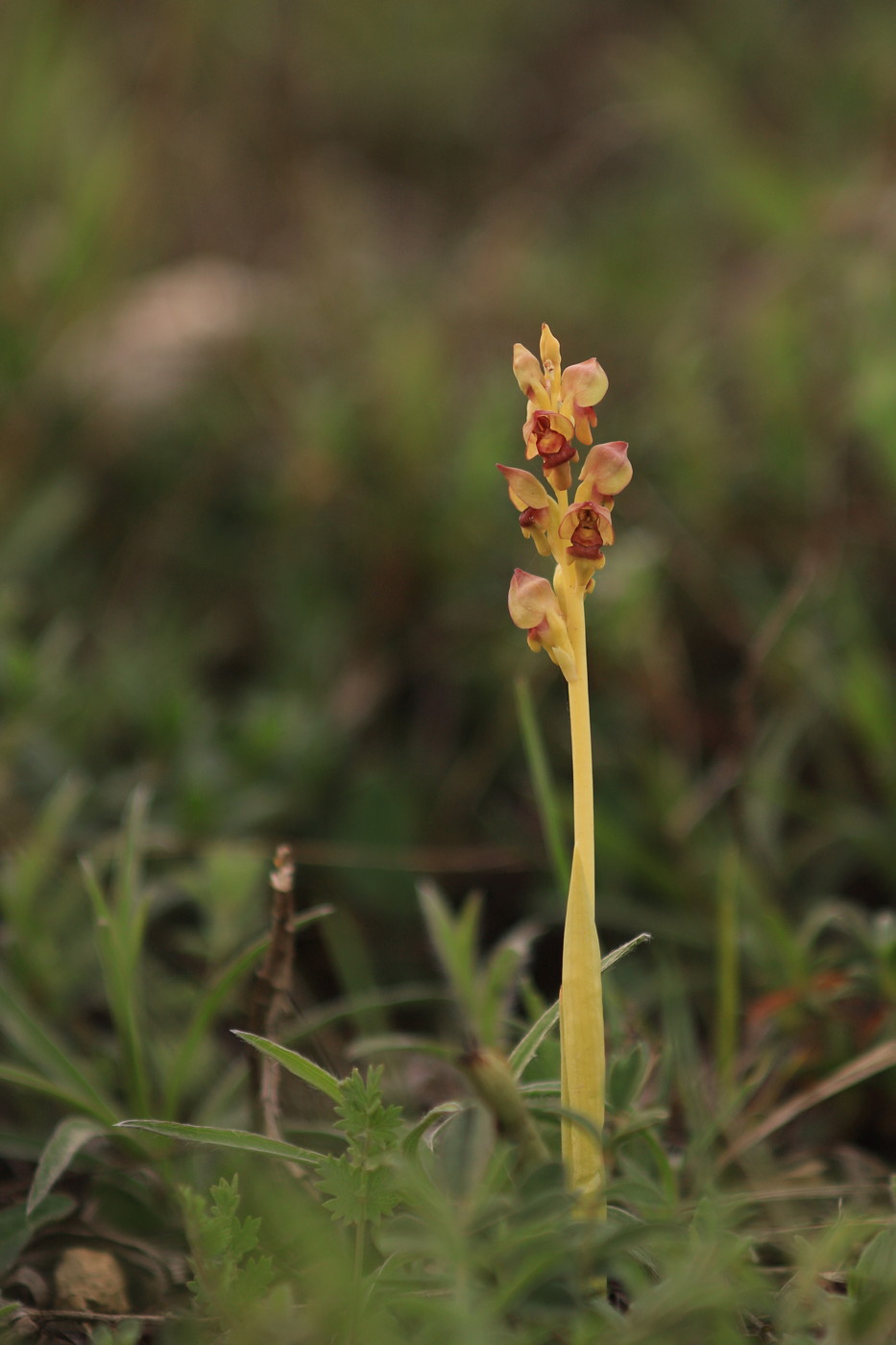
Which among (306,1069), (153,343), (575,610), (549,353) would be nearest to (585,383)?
(549,353)

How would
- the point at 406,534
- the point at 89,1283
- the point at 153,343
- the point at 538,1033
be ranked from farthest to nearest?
the point at 153,343 → the point at 406,534 → the point at 89,1283 → the point at 538,1033

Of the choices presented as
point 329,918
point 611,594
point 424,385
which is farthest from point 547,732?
point 424,385

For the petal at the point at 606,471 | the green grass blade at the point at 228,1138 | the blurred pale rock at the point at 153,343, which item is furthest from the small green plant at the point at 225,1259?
the blurred pale rock at the point at 153,343

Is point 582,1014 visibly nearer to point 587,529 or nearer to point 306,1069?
point 306,1069

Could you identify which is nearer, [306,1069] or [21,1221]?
[306,1069]

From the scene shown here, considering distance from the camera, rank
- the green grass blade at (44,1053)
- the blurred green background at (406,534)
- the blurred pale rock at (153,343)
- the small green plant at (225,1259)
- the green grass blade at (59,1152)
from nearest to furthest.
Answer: the small green plant at (225,1259) < the green grass blade at (59,1152) < the green grass blade at (44,1053) < the blurred green background at (406,534) < the blurred pale rock at (153,343)

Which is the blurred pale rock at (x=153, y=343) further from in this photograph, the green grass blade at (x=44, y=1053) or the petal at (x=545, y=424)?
the petal at (x=545, y=424)

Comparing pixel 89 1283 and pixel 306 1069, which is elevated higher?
pixel 306 1069
